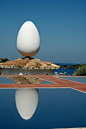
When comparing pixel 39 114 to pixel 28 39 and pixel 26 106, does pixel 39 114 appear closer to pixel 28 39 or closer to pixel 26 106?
pixel 26 106

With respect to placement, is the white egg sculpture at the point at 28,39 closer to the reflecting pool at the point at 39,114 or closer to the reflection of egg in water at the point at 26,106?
the reflection of egg in water at the point at 26,106

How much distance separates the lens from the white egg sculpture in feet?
72.8

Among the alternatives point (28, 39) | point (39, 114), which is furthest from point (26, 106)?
point (28, 39)

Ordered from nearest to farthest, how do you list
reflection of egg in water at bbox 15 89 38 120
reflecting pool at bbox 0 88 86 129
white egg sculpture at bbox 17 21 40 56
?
reflecting pool at bbox 0 88 86 129 → reflection of egg in water at bbox 15 89 38 120 → white egg sculpture at bbox 17 21 40 56

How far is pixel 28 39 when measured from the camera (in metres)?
22.2

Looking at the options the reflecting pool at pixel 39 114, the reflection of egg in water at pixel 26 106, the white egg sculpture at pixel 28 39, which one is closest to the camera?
the reflecting pool at pixel 39 114

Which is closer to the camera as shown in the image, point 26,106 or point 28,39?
point 26,106

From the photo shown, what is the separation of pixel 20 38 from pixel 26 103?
17.3m

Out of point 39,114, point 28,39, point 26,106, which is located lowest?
point 39,114

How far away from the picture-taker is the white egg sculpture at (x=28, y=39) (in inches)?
874

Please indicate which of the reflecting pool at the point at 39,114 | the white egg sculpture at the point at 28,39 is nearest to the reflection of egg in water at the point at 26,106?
the reflecting pool at the point at 39,114

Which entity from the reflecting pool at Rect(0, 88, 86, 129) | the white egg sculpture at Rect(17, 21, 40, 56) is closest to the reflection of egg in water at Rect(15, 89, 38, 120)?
the reflecting pool at Rect(0, 88, 86, 129)

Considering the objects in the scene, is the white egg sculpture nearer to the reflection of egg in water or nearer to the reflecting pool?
the reflection of egg in water

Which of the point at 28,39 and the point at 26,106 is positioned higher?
the point at 28,39
